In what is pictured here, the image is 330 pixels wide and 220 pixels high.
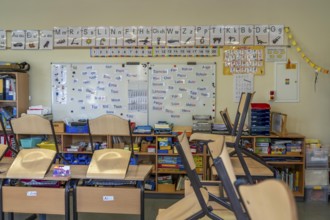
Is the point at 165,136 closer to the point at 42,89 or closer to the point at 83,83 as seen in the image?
the point at 83,83

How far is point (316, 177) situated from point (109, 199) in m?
2.94

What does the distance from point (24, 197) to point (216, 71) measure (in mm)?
2985

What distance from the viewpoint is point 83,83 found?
4.68 m

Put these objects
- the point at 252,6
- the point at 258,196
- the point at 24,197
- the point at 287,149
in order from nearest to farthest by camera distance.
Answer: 1. the point at 258,196
2. the point at 24,197
3. the point at 287,149
4. the point at 252,6

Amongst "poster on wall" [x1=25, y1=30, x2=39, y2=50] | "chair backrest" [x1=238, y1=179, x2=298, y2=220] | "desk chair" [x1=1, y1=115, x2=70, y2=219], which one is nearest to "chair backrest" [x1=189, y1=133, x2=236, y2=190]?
"chair backrest" [x1=238, y1=179, x2=298, y2=220]

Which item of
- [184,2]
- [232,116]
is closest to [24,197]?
[232,116]

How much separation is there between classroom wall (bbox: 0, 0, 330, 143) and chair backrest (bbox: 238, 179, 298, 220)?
3563mm

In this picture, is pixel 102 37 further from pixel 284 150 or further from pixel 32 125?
pixel 284 150

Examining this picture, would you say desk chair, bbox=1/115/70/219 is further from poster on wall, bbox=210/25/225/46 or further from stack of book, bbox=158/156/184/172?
poster on wall, bbox=210/25/225/46

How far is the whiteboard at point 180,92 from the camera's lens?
4.52m

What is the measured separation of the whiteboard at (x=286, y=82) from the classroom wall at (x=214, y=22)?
7 cm

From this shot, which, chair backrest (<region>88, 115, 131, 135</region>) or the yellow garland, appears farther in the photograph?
the yellow garland

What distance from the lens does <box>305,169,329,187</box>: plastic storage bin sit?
414 centimetres

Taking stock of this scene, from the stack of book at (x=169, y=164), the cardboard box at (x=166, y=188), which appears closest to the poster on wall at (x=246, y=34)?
the stack of book at (x=169, y=164)
